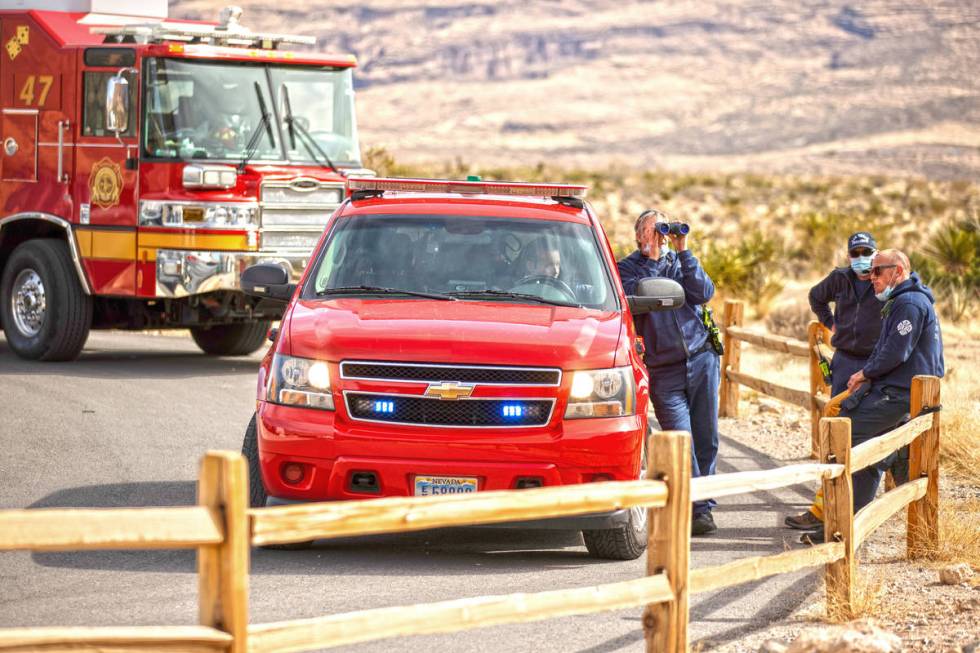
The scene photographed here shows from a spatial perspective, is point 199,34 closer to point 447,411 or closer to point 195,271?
point 195,271

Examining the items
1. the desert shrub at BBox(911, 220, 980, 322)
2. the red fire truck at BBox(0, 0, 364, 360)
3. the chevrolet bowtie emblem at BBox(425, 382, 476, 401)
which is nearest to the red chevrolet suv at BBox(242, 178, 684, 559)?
the chevrolet bowtie emblem at BBox(425, 382, 476, 401)

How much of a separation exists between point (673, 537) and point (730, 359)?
8.92m

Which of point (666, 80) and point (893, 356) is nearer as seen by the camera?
point (893, 356)

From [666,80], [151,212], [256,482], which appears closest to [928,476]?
[256,482]

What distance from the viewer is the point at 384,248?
853 centimetres

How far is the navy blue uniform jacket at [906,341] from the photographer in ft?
27.5

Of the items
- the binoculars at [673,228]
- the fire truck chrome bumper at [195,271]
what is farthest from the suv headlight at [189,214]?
the binoculars at [673,228]

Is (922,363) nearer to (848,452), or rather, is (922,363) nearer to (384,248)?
(848,452)

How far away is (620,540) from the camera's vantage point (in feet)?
25.1

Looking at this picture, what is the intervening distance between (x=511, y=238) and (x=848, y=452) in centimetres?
264

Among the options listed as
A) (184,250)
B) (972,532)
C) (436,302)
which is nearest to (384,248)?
(436,302)

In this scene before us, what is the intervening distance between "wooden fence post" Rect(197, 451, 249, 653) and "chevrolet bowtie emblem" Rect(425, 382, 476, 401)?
329cm

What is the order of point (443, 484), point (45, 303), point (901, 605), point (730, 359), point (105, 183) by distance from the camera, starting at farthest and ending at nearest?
point (45, 303) → point (105, 183) → point (730, 359) → point (443, 484) → point (901, 605)

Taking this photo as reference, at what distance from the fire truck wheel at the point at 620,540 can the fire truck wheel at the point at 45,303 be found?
27.4 feet
